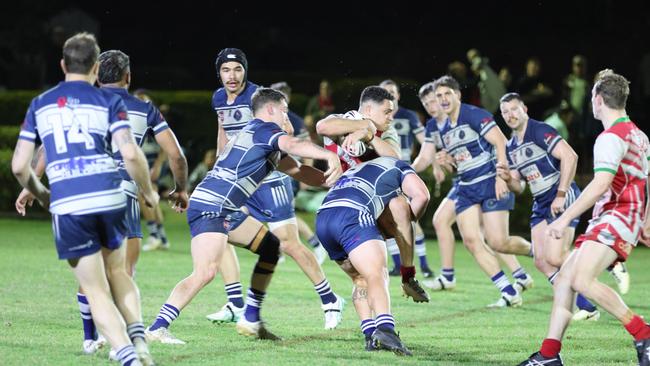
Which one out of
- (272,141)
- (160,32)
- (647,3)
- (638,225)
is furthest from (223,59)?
(160,32)

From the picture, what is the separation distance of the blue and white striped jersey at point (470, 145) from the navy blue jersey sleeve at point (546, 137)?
102 centimetres

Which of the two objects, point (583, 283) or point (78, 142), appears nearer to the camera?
point (78, 142)

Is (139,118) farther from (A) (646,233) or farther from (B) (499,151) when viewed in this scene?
(B) (499,151)

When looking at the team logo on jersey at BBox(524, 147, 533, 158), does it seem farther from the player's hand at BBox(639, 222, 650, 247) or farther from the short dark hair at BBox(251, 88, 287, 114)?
the short dark hair at BBox(251, 88, 287, 114)

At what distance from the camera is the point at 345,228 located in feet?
27.2

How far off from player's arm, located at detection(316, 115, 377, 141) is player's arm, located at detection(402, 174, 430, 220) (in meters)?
0.50

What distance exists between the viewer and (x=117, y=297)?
23.7 ft

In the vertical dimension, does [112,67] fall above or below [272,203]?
above

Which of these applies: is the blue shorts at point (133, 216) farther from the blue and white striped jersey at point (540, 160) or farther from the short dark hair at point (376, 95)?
the blue and white striped jersey at point (540, 160)

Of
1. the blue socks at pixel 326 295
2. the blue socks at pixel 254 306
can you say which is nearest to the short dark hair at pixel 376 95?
the blue socks at pixel 254 306

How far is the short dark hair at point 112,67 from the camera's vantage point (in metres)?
8.41

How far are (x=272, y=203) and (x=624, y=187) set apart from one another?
3.79m

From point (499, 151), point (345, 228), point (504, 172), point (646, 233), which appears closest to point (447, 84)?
point (499, 151)

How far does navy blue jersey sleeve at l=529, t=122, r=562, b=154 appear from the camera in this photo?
10.9m
